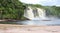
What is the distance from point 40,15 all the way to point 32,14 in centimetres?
396

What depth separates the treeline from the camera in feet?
234

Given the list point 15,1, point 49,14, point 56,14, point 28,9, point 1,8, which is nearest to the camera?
point 1,8

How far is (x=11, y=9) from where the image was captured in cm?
7469

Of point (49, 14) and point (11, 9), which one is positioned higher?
point (11, 9)

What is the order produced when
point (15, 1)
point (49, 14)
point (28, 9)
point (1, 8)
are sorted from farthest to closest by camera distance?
point (49, 14) → point (28, 9) → point (15, 1) → point (1, 8)

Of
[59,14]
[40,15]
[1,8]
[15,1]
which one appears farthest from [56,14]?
[1,8]

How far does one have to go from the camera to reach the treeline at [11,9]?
71.2m

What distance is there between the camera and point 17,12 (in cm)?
7494

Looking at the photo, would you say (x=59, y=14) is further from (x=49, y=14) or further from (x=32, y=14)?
(x=32, y=14)

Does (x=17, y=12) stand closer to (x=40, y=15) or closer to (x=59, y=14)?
(x=40, y=15)

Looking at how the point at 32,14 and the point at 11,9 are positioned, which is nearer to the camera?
the point at 11,9

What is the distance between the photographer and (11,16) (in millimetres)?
71938

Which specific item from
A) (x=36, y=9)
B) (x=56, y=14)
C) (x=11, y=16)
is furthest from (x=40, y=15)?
(x=11, y=16)

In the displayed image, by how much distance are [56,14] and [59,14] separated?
415 centimetres
